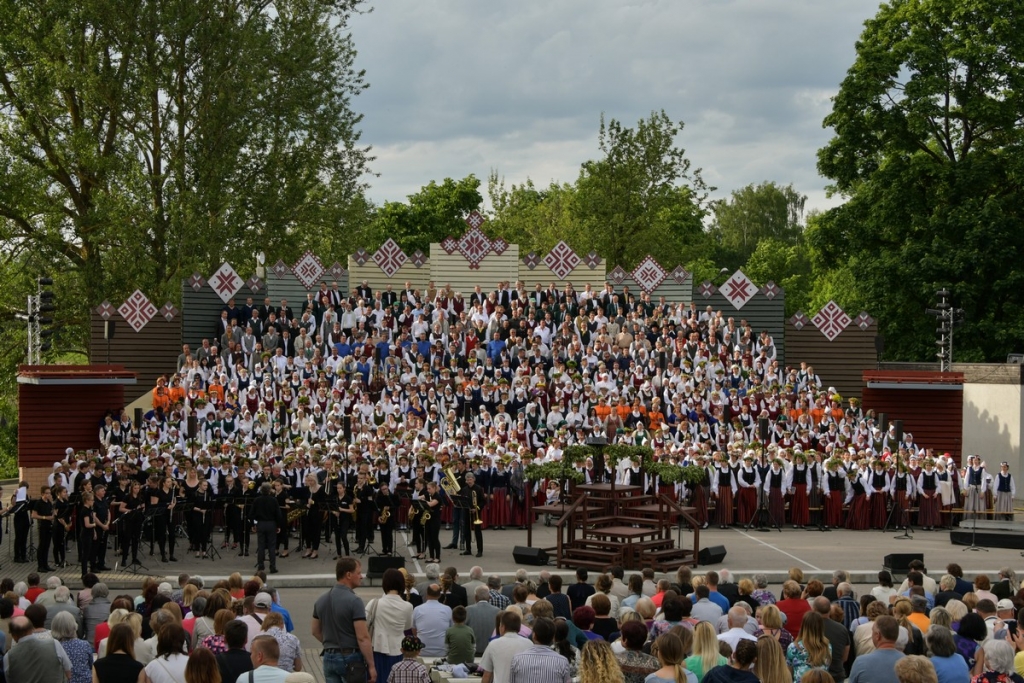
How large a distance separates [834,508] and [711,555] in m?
6.96

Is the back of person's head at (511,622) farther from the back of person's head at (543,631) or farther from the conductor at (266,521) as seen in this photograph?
the conductor at (266,521)

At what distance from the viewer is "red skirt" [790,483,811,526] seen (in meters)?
Answer: 28.6

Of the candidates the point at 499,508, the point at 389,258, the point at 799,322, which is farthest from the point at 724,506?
the point at 389,258

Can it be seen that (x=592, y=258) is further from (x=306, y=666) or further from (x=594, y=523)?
(x=306, y=666)

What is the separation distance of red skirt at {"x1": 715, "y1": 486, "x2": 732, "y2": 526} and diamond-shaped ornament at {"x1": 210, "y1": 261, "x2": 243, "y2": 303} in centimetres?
1771

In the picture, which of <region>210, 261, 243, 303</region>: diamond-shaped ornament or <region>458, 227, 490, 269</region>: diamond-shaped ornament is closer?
<region>210, 261, 243, 303</region>: diamond-shaped ornament

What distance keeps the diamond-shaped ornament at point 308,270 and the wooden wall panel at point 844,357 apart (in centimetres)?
1617

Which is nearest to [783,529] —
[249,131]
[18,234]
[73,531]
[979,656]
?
[73,531]

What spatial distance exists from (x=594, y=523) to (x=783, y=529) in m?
7.64

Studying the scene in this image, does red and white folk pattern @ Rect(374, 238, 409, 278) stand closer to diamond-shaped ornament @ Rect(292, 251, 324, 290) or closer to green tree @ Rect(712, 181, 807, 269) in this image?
diamond-shaped ornament @ Rect(292, 251, 324, 290)

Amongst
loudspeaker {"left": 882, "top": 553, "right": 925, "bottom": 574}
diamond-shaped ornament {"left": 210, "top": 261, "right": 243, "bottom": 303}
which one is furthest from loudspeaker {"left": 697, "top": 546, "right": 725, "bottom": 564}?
Answer: diamond-shaped ornament {"left": 210, "top": 261, "right": 243, "bottom": 303}

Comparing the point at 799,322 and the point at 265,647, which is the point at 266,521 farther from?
the point at 799,322

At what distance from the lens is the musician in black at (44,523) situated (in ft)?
73.3

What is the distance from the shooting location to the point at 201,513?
23562 millimetres
